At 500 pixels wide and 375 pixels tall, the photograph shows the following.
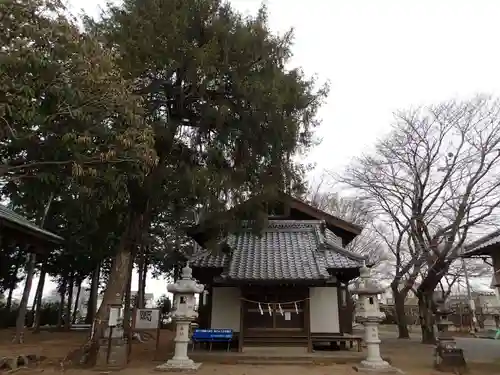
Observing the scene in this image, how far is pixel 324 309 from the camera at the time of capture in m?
14.5

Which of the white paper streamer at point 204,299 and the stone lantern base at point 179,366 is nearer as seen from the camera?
the stone lantern base at point 179,366

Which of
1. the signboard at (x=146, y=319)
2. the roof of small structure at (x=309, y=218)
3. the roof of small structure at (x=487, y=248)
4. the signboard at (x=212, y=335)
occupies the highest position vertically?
the roof of small structure at (x=309, y=218)

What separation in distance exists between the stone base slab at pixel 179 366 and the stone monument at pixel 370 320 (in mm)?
4800

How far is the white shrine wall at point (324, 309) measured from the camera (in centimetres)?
1423

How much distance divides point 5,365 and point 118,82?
8.19 m

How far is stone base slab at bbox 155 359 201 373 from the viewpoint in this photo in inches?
432

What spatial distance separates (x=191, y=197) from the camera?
37.3 feet

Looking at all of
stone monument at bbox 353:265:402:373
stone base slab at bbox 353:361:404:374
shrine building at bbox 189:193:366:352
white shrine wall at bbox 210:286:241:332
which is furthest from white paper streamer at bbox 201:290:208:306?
stone base slab at bbox 353:361:404:374

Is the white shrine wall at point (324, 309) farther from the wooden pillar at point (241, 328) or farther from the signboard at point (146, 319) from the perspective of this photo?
the signboard at point (146, 319)

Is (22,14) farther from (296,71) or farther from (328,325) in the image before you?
(328,325)

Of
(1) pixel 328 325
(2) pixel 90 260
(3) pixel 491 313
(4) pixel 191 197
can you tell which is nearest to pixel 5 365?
(4) pixel 191 197

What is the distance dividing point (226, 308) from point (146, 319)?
2997 mm

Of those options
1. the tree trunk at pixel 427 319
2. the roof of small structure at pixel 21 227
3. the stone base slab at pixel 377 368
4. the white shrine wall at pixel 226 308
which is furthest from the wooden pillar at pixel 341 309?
the roof of small structure at pixel 21 227

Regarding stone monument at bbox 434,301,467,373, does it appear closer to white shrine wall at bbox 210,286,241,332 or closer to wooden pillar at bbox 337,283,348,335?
wooden pillar at bbox 337,283,348,335
